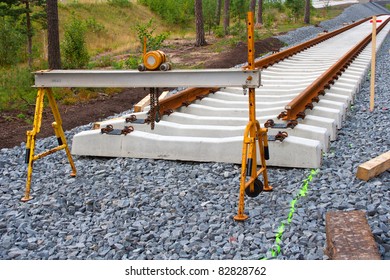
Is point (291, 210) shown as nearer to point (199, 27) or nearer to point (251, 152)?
point (251, 152)

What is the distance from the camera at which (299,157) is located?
15.9 ft

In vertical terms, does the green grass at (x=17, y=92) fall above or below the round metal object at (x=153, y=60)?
below

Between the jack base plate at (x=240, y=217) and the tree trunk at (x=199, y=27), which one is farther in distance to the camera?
the tree trunk at (x=199, y=27)

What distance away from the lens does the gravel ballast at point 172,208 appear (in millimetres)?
3463

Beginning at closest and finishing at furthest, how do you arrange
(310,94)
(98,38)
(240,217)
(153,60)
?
(240,217) → (153,60) → (310,94) → (98,38)

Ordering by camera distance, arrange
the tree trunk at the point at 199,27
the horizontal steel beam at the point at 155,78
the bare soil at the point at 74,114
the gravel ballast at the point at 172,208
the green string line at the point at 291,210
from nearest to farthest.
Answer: the green string line at the point at 291,210 → the gravel ballast at the point at 172,208 → the horizontal steel beam at the point at 155,78 → the bare soil at the point at 74,114 → the tree trunk at the point at 199,27

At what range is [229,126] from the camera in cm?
599

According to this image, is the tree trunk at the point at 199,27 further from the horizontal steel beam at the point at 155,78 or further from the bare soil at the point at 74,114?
the horizontal steel beam at the point at 155,78

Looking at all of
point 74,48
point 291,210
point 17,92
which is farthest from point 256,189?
point 74,48

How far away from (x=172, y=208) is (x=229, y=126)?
211 cm

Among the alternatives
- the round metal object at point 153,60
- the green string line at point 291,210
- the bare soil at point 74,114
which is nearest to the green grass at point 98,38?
the bare soil at point 74,114

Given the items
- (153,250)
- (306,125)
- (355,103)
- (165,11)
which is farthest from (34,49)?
(165,11)

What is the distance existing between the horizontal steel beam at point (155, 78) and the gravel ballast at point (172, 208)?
978mm

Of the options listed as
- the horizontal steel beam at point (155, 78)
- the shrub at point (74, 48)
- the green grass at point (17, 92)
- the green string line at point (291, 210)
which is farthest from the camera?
the shrub at point (74, 48)
